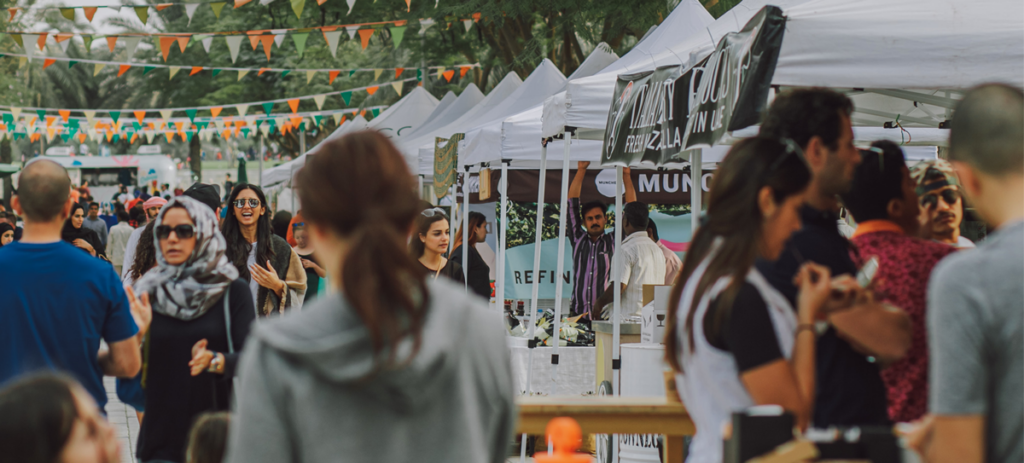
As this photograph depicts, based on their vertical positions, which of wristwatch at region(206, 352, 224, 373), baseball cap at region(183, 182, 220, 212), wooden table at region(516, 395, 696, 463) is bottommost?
wooden table at region(516, 395, 696, 463)

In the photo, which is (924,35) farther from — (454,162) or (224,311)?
(454,162)

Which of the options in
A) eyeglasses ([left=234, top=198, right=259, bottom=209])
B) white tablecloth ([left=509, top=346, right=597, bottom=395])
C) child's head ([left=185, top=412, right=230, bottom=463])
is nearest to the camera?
child's head ([left=185, top=412, right=230, bottom=463])

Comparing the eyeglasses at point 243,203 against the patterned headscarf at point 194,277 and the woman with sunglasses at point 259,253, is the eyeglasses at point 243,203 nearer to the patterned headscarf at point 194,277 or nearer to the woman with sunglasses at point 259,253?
the woman with sunglasses at point 259,253

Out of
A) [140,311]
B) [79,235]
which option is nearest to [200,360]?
[140,311]

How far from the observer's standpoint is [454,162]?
9961 mm

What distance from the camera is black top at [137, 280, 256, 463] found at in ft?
12.0

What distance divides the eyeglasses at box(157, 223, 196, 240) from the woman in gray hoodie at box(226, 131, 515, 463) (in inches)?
94.8

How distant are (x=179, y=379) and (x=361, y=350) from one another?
2362mm

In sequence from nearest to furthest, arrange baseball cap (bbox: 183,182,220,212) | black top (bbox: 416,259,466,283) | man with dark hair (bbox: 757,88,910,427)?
man with dark hair (bbox: 757,88,910,427) < baseball cap (bbox: 183,182,220,212) < black top (bbox: 416,259,466,283)

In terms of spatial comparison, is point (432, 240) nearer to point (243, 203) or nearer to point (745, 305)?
point (243, 203)

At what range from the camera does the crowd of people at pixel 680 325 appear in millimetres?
1665

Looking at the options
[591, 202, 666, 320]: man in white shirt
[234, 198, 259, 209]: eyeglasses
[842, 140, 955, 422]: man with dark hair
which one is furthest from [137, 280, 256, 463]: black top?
[591, 202, 666, 320]: man in white shirt

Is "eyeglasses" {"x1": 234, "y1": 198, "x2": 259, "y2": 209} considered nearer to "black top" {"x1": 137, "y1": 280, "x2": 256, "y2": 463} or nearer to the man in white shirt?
"black top" {"x1": 137, "y1": 280, "x2": 256, "y2": 463}

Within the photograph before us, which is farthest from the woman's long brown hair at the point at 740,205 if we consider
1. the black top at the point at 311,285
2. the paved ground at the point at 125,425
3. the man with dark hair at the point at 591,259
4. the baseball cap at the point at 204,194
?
the man with dark hair at the point at 591,259
